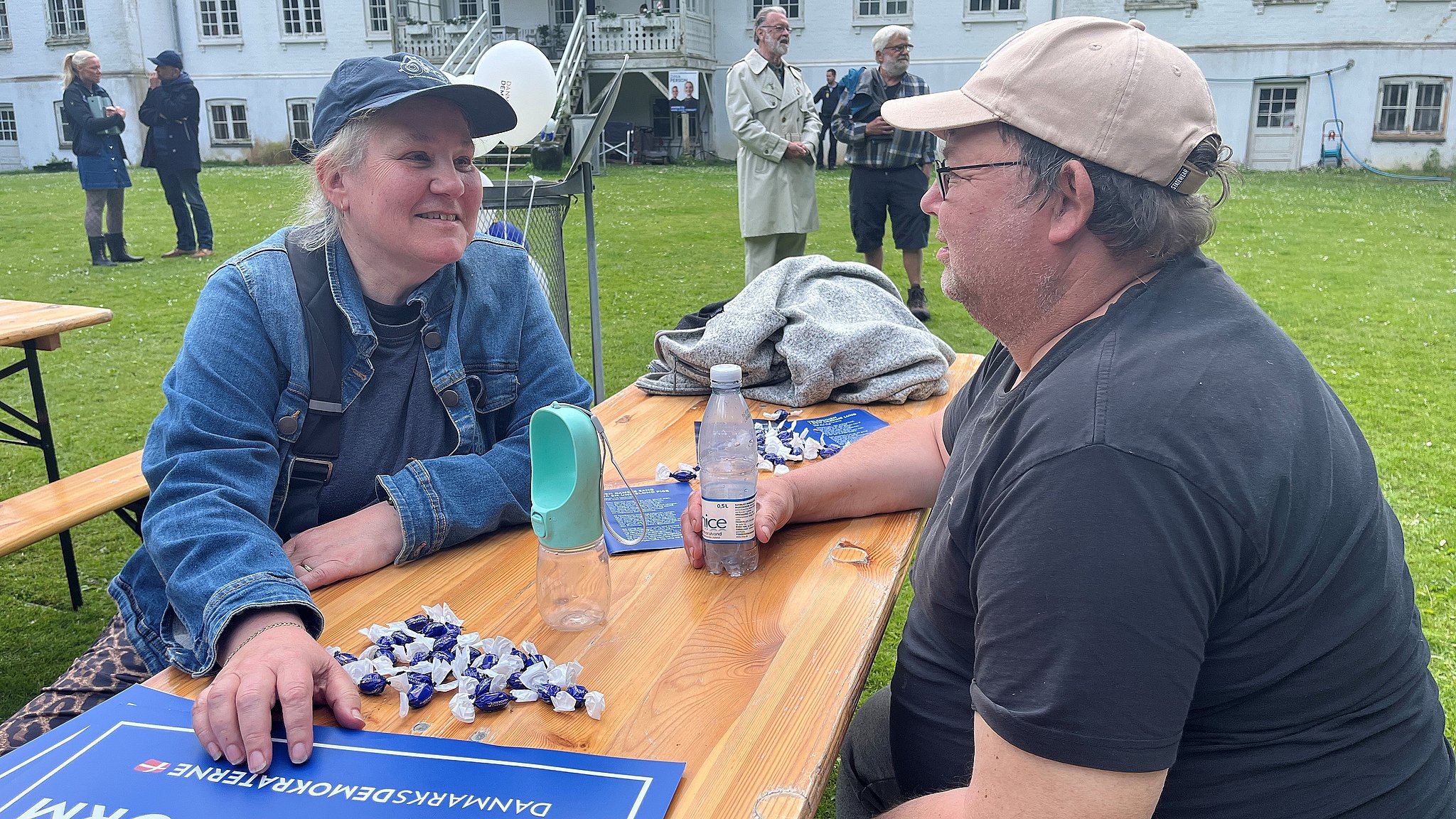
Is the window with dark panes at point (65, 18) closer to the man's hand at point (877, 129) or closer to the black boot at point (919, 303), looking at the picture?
the man's hand at point (877, 129)

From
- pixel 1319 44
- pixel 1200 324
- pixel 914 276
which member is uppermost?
pixel 1319 44

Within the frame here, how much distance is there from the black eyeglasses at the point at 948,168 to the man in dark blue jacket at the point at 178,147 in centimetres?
1228

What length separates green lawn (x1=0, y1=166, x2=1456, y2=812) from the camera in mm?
4238

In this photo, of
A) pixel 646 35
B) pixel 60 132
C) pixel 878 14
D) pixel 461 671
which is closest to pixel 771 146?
pixel 461 671

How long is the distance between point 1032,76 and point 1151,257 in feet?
0.97

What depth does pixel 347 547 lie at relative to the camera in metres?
1.93

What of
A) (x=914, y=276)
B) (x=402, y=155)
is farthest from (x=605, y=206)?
(x=402, y=155)

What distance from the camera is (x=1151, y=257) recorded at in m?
1.43

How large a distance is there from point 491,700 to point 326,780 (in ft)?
0.79

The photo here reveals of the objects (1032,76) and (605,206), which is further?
(605,206)

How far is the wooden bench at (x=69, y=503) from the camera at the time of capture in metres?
3.00

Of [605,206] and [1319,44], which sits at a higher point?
[1319,44]

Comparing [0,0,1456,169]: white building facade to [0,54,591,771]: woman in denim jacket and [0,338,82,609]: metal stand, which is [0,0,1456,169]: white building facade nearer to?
[0,338,82,609]: metal stand

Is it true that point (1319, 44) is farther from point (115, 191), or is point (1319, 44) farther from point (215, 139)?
point (215, 139)
